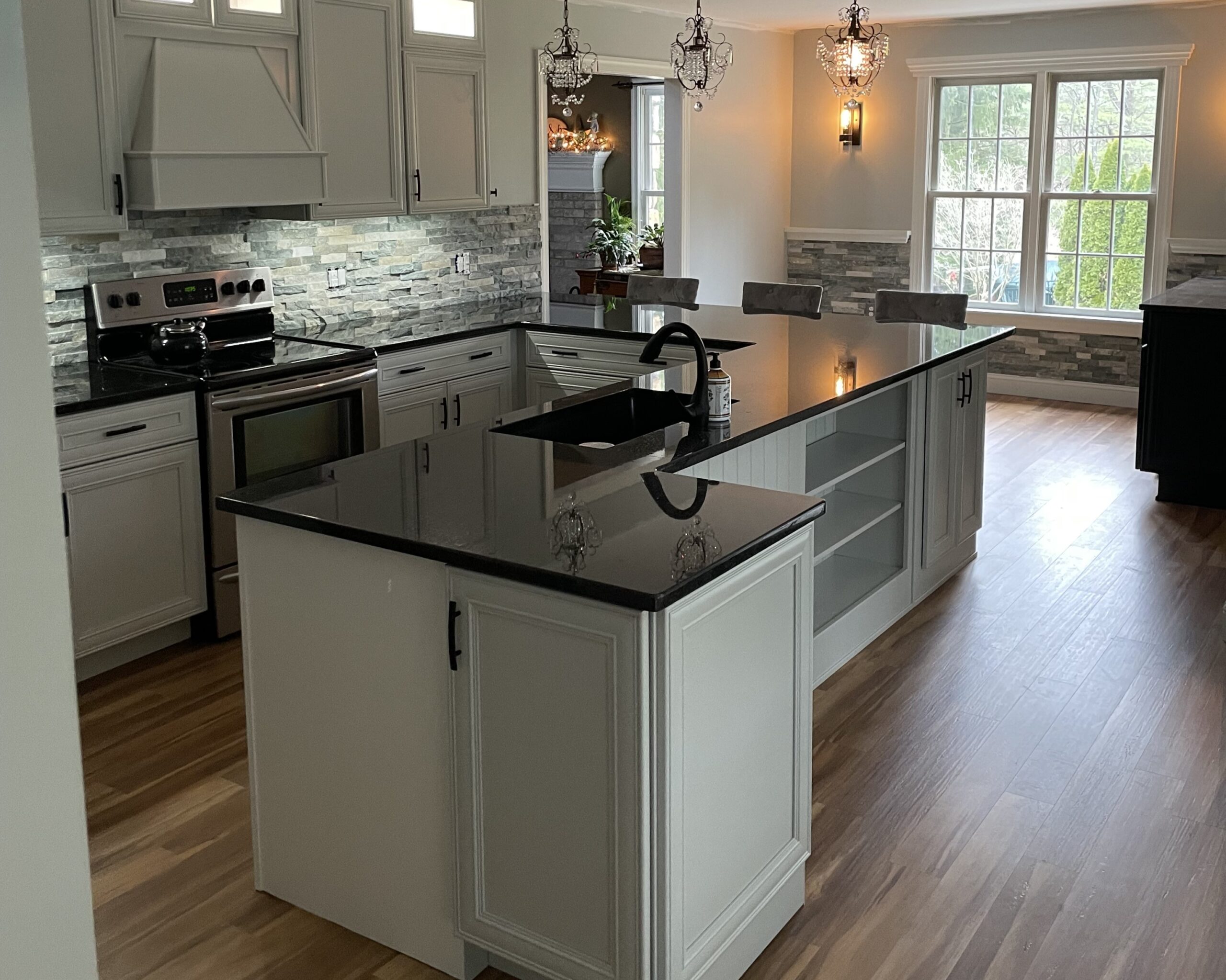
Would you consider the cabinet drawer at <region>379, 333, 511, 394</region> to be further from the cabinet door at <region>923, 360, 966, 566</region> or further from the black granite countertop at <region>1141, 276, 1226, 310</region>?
the black granite countertop at <region>1141, 276, 1226, 310</region>

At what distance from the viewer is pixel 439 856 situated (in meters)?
2.53

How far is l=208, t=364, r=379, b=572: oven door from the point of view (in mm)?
4270

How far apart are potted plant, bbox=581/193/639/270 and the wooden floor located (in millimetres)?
6487

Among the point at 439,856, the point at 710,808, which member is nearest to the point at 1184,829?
the point at 710,808

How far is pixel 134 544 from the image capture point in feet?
13.4

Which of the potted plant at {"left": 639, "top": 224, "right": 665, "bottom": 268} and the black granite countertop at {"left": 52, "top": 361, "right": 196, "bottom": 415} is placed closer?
the black granite countertop at {"left": 52, "top": 361, "right": 196, "bottom": 415}

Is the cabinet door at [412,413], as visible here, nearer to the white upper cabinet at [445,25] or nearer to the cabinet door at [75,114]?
the cabinet door at [75,114]

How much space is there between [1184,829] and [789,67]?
7306mm

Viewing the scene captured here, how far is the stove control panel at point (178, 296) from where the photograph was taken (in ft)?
15.1

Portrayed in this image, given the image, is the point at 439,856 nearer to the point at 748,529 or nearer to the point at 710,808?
the point at 710,808

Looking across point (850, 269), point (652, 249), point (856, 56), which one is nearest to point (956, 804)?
point (856, 56)

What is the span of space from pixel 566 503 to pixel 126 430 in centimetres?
202

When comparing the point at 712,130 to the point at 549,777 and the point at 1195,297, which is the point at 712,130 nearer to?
the point at 1195,297

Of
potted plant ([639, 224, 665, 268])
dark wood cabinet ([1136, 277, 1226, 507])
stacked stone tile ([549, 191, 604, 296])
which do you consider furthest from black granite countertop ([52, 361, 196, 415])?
stacked stone tile ([549, 191, 604, 296])
